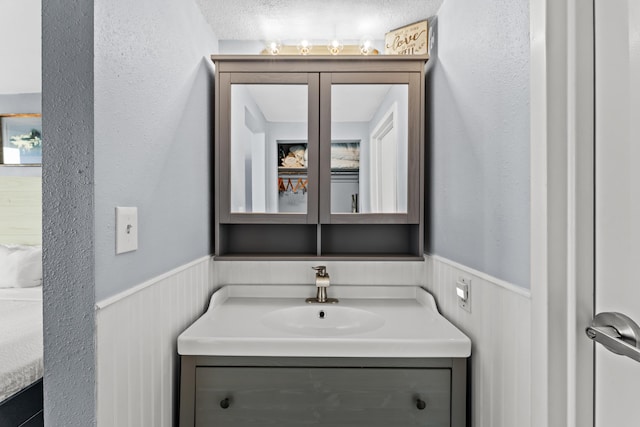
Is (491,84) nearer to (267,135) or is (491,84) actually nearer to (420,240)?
(420,240)

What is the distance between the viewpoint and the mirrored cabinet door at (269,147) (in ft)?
5.26

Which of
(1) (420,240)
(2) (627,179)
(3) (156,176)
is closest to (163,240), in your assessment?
(3) (156,176)

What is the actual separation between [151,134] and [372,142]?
919 millimetres

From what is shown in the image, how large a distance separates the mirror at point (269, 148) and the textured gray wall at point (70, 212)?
0.85 metres

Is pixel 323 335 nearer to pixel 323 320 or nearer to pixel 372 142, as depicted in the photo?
pixel 323 320

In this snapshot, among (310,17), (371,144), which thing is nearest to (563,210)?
(371,144)

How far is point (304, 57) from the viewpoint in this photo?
5.20 feet

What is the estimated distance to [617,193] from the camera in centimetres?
69

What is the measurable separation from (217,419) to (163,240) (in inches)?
23.0

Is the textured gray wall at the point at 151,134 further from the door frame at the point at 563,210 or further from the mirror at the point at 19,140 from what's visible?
the mirror at the point at 19,140

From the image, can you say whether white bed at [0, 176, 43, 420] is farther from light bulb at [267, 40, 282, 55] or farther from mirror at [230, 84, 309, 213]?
light bulb at [267, 40, 282, 55]

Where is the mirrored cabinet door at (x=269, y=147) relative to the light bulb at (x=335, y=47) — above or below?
below

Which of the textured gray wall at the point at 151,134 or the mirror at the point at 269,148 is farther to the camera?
the mirror at the point at 269,148

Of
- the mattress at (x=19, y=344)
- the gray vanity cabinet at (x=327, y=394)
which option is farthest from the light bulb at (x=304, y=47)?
the mattress at (x=19, y=344)
